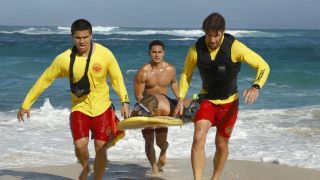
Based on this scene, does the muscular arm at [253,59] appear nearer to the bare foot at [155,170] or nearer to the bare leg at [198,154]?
the bare leg at [198,154]

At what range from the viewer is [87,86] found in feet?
Answer: 16.2

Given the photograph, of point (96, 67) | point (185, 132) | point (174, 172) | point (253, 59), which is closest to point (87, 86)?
point (96, 67)

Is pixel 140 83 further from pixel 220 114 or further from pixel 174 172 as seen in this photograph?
pixel 220 114

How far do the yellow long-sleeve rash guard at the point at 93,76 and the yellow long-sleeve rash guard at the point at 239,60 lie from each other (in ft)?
2.09

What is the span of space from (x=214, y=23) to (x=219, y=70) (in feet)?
1.48

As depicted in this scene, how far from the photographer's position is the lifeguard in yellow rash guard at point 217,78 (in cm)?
489

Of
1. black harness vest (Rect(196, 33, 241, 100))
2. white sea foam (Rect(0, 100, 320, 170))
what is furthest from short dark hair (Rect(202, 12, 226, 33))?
white sea foam (Rect(0, 100, 320, 170))

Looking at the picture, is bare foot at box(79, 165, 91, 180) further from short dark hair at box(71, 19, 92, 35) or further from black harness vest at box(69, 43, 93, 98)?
short dark hair at box(71, 19, 92, 35)

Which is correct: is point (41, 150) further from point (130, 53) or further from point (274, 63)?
point (130, 53)

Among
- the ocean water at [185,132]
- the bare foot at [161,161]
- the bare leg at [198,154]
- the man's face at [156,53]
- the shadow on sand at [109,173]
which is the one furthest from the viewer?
the ocean water at [185,132]

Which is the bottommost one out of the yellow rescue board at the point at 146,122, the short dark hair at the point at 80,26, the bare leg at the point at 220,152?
the bare leg at the point at 220,152

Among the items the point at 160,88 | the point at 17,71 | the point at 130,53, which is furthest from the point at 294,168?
the point at 130,53

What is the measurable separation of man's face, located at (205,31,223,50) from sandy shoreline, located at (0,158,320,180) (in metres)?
1.92

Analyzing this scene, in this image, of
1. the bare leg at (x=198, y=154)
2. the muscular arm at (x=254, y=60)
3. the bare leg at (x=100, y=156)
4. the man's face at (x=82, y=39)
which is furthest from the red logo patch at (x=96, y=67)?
the muscular arm at (x=254, y=60)
